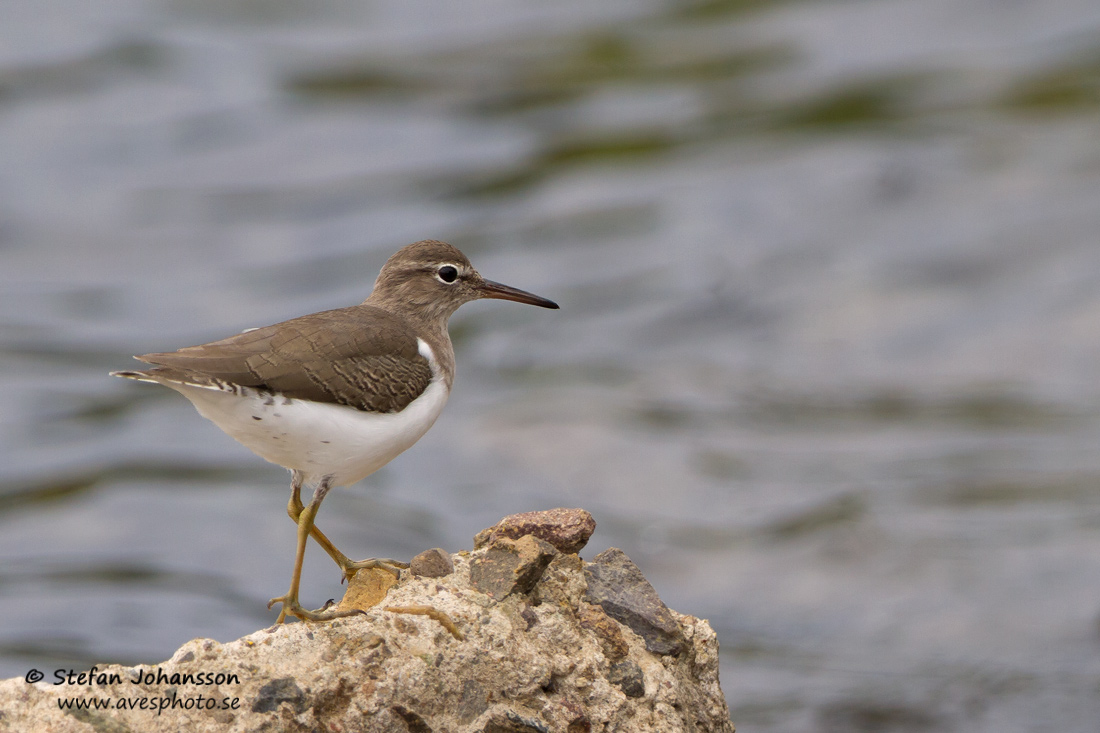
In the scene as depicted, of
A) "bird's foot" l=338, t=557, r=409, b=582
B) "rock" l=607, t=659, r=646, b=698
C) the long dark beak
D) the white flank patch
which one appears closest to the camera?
"rock" l=607, t=659, r=646, b=698

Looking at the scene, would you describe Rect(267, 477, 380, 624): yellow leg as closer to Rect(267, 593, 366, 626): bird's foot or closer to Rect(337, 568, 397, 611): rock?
Rect(267, 593, 366, 626): bird's foot

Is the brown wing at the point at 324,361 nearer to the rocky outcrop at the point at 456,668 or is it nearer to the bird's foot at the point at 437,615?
the rocky outcrop at the point at 456,668

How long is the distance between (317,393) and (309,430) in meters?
0.23

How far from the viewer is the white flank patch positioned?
7496 millimetres

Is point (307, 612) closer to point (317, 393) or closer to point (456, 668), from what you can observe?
point (456, 668)

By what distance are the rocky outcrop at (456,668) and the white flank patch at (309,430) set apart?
2.32 feet

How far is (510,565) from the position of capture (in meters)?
6.95

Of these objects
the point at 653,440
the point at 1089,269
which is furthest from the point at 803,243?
the point at 653,440

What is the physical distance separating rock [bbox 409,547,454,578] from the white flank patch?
0.90 metres

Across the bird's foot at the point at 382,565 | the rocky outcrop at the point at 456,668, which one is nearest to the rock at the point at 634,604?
the rocky outcrop at the point at 456,668

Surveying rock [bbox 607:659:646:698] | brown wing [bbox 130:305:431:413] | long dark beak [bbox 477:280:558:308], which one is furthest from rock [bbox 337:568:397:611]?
long dark beak [bbox 477:280:558:308]

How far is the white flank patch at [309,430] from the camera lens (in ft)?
24.6

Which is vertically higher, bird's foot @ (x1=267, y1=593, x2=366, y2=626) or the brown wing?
the brown wing

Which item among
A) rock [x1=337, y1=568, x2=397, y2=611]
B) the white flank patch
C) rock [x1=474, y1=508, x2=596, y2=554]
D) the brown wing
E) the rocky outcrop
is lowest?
the rocky outcrop
